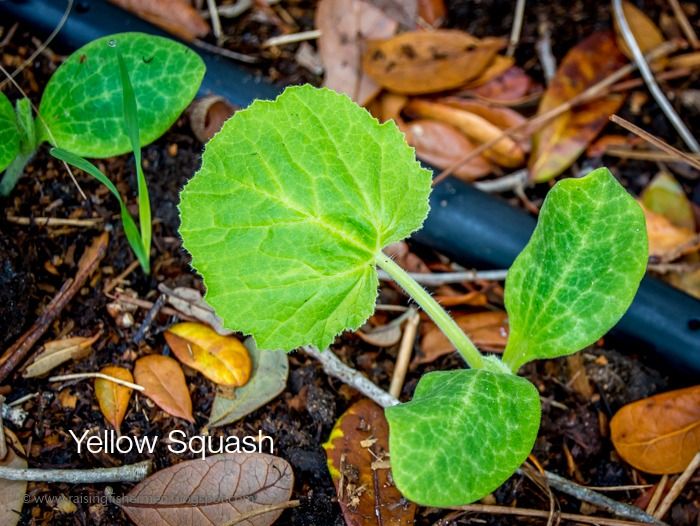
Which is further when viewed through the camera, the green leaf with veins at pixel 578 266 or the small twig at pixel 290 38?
the small twig at pixel 290 38

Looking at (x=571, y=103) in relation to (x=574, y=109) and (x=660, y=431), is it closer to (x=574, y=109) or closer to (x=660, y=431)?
(x=574, y=109)

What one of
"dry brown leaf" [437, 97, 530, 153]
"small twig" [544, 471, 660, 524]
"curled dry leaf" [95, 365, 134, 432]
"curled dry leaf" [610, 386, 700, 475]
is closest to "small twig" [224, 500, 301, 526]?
"curled dry leaf" [95, 365, 134, 432]

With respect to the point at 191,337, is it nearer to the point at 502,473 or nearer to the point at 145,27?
the point at 502,473

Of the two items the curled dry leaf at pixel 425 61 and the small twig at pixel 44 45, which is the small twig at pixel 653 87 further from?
the small twig at pixel 44 45

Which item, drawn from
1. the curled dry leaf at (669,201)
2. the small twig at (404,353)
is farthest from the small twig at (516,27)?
the small twig at (404,353)

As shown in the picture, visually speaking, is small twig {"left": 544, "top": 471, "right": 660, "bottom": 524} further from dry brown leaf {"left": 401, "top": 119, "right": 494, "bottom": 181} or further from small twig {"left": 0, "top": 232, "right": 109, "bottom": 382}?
small twig {"left": 0, "top": 232, "right": 109, "bottom": 382}

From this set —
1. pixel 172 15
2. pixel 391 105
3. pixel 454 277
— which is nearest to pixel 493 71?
pixel 391 105
